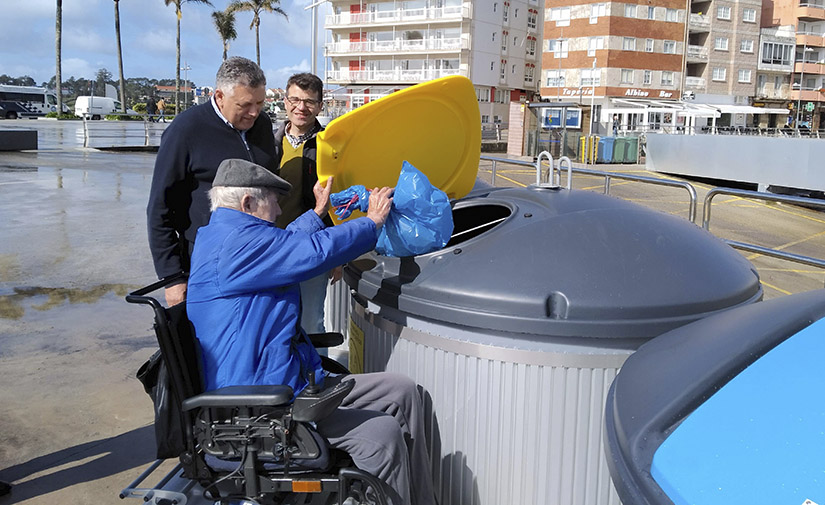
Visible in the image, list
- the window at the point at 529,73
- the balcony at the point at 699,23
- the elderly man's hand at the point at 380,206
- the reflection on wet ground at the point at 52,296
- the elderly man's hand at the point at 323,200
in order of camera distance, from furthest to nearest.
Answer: the window at the point at 529,73
the balcony at the point at 699,23
the reflection on wet ground at the point at 52,296
the elderly man's hand at the point at 323,200
the elderly man's hand at the point at 380,206

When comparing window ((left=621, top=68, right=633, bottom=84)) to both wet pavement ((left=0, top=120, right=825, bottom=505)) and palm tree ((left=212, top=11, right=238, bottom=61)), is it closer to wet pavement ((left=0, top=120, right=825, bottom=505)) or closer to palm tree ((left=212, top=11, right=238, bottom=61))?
palm tree ((left=212, top=11, right=238, bottom=61))

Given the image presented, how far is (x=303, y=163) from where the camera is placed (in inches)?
135

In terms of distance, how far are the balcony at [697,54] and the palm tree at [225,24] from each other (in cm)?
3452

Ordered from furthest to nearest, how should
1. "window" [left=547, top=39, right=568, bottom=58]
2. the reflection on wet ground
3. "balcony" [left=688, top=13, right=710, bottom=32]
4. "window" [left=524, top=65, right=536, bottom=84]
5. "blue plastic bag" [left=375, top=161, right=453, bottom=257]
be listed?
"window" [left=524, top=65, right=536, bottom=84]
"window" [left=547, top=39, right=568, bottom=58]
"balcony" [left=688, top=13, right=710, bottom=32]
the reflection on wet ground
"blue plastic bag" [left=375, top=161, right=453, bottom=257]

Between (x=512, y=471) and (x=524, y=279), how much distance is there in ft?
2.20

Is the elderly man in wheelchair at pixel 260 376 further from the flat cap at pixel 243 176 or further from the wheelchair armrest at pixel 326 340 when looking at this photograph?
the wheelchair armrest at pixel 326 340

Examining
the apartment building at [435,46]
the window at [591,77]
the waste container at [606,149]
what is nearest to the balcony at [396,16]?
the apartment building at [435,46]

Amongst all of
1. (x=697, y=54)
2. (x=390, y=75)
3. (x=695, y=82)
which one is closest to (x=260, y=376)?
(x=695, y=82)

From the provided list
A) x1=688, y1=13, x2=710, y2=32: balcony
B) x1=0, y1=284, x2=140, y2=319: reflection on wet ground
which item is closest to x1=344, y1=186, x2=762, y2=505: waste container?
x1=0, y1=284, x2=140, y2=319: reflection on wet ground

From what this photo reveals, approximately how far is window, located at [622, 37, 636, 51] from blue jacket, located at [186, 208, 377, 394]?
4962 centimetres

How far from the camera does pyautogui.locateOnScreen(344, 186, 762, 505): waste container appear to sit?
7.62ft

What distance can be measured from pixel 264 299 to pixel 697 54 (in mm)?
54889

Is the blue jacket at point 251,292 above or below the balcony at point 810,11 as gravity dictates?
below

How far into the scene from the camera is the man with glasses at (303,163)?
3387mm
